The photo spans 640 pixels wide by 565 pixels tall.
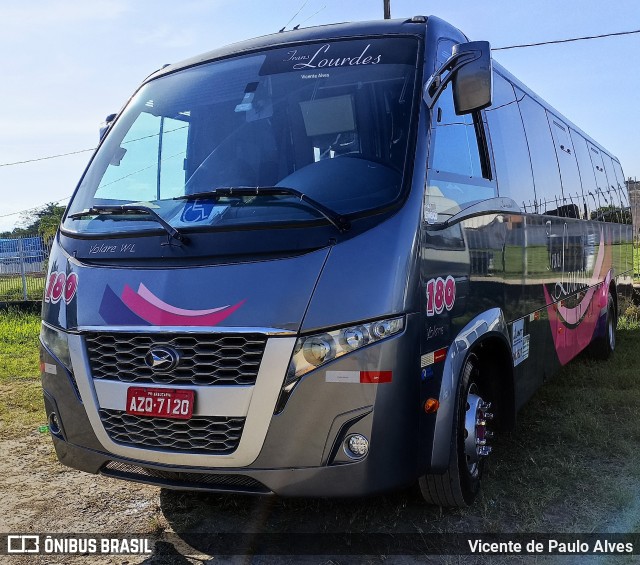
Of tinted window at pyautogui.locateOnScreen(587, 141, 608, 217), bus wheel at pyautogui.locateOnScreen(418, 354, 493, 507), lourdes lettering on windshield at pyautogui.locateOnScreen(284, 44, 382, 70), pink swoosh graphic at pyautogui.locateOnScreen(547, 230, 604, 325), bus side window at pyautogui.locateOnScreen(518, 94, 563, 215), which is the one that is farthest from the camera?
tinted window at pyautogui.locateOnScreen(587, 141, 608, 217)

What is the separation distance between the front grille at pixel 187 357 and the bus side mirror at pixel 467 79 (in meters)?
1.59

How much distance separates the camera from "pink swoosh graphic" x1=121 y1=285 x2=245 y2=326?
2920mm

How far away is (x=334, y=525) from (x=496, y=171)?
2.38 metres

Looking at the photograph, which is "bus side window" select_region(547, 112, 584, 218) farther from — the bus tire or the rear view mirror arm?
the rear view mirror arm

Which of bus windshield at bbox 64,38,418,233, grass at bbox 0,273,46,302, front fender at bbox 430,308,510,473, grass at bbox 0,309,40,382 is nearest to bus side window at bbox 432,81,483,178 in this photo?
bus windshield at bbox 64,38,418,233

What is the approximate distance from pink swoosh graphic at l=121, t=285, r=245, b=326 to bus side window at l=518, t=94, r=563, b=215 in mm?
3148

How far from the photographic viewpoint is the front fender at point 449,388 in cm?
317

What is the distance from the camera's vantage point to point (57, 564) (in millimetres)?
3285

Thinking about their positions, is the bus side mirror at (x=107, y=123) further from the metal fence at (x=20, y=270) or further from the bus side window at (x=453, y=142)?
the metal fence at (x=20, y=270)

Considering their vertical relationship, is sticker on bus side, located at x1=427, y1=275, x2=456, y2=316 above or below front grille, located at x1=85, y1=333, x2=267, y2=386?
above

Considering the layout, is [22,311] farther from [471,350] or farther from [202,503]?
[471,350]

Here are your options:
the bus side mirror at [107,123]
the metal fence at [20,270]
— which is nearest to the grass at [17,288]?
the metal fence at [20,270]

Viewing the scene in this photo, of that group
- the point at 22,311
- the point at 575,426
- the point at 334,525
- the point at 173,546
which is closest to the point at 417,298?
the point at 334,525

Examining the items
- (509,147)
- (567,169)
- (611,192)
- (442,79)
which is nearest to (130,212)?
(442,79)
